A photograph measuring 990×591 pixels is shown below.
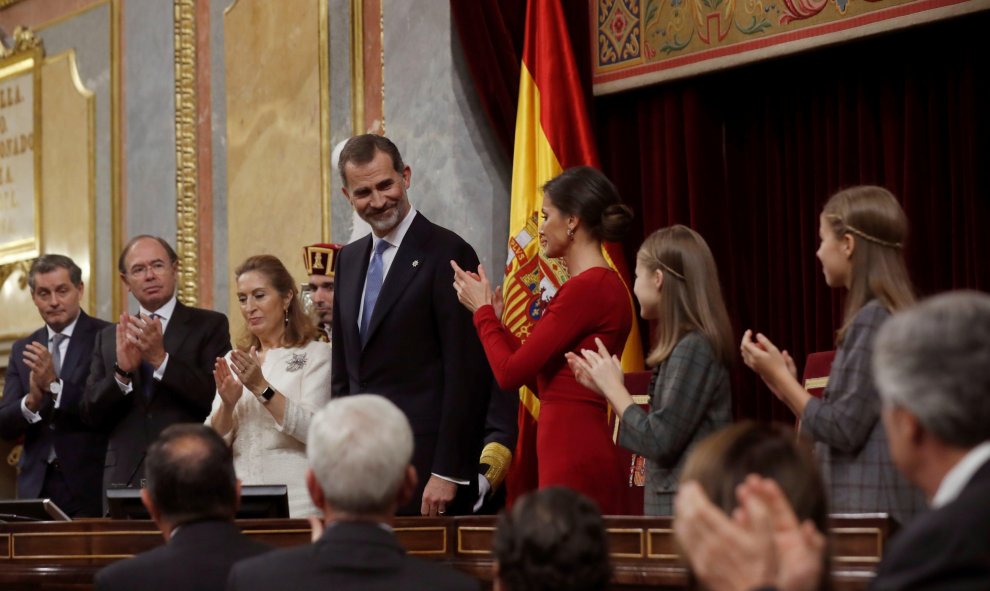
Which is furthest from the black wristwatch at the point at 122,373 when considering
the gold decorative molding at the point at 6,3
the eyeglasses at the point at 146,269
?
the gold decorative molding at the point at 6,3

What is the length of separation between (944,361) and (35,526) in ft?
9.54

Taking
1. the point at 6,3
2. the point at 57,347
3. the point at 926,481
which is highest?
the point at 6,3

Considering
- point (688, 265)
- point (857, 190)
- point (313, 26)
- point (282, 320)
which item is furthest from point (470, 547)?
point (313, 26)

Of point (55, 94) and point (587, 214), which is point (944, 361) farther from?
point (55, 94)

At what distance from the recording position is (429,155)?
5914mm

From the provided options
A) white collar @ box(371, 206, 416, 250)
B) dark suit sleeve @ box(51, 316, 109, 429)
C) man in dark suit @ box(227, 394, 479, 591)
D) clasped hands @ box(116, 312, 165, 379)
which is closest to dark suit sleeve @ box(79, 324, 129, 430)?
clasped hands @ box(116, 312, 165, 379)

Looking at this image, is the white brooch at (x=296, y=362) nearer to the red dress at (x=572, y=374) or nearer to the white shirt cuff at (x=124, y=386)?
the white shirt cuff at (x=124, y=386)

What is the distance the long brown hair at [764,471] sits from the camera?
167cm

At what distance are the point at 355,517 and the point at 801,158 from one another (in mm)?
3535

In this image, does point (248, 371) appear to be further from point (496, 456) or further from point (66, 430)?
point (66, 430)

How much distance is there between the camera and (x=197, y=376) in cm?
476

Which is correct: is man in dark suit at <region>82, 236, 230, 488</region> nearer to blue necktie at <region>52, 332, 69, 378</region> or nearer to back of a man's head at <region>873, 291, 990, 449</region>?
blue necktie at <region>52, 332, 69, 378</region>

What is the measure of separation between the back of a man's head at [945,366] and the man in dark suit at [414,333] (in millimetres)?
2295

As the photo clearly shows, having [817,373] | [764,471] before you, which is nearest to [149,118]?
[817,373]
